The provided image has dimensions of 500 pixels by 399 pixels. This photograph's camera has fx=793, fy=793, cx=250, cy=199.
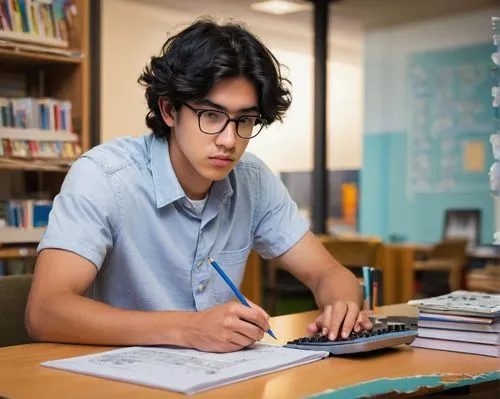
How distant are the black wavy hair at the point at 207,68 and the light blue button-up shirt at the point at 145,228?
0.43 ft

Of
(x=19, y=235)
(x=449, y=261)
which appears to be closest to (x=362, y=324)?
(x=19, y=235)

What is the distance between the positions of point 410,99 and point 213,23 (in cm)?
405

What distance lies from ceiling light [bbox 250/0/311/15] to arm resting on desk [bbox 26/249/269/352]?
4.00 m

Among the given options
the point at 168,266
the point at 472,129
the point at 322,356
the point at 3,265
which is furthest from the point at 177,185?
the point at 472,129

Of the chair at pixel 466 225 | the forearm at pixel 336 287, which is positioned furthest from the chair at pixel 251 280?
the forearm at pixel 336 287

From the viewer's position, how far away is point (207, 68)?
5.61 ft

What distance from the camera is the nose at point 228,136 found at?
5.44 ft

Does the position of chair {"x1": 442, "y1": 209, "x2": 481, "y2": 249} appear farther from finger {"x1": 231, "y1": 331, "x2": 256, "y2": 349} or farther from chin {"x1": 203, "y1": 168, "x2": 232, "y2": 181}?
finger {"x1": 231, "y1": 331, "x2": 256, "y2": 349}

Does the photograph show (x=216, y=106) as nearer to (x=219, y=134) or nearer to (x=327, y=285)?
(x=219, y=134)

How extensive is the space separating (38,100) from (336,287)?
2063 mm

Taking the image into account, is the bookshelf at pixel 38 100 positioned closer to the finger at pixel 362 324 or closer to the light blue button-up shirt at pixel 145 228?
the light blue button-up shirt at pixel 145 228

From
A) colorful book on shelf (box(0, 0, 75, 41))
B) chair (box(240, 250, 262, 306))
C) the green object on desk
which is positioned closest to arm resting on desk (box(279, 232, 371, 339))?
the green object on desk

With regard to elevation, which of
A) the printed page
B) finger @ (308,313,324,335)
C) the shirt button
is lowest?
finger @ (308,313,324,335)

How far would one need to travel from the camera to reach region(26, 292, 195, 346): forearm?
1.40m
